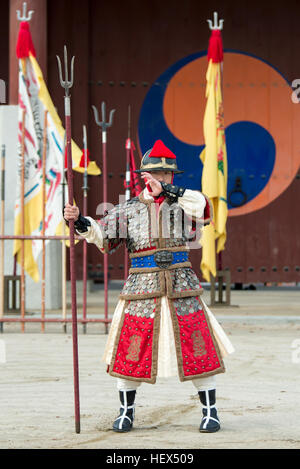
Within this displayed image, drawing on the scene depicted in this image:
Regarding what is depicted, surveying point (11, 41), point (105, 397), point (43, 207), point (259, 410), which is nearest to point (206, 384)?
point (259, 410)

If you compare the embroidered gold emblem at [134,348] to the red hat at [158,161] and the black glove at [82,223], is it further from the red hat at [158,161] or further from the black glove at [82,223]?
the red hat at [158,161]

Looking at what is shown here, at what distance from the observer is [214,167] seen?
8750 mm

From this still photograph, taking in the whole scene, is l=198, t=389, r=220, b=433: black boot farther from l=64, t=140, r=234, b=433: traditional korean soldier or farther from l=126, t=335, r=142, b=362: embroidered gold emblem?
l=126, t=335, r=142, b=362: embroidered gold emblem

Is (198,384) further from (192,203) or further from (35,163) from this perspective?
(35,163)

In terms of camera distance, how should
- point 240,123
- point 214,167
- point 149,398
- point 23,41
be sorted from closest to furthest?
1. point 149,398
2. point 23,41
3. point 214,167
4. point 240,123

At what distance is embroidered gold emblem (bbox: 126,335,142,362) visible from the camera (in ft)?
14.0

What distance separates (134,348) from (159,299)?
0.27 meters

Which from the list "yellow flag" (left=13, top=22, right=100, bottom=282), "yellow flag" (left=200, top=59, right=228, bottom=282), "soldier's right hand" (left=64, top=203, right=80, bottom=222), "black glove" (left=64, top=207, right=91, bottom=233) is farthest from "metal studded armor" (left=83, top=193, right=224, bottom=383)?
"yellow flag" (left=200, top=59, right=228, bottom=282)

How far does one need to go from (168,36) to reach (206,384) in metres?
7.58

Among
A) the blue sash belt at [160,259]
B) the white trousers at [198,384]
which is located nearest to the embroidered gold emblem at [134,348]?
the white trousers at [198,384]

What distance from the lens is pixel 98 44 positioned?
11.2 meters

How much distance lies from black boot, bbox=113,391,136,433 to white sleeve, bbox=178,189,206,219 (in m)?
0.95

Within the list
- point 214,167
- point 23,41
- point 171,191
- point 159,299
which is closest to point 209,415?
point 159,299

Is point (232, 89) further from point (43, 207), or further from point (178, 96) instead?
point (43, 207)
